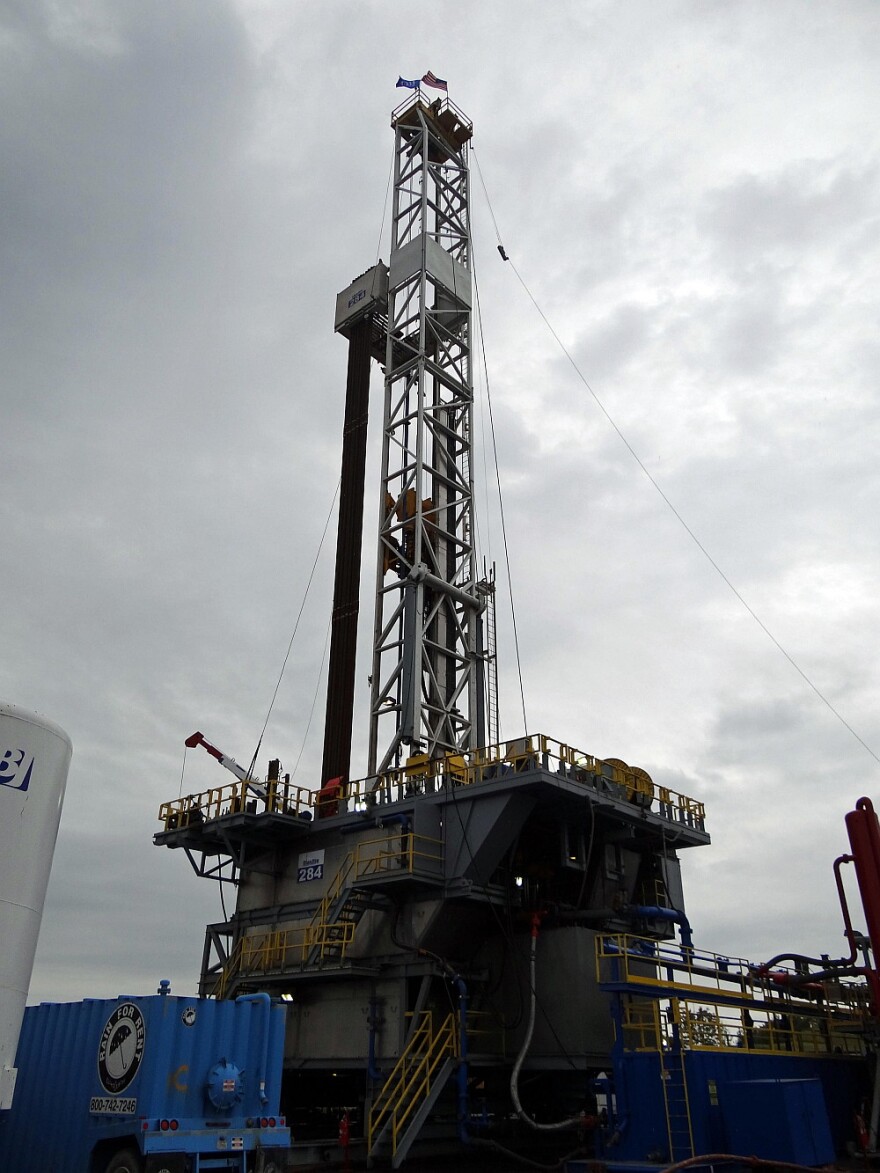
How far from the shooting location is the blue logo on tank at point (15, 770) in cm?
1152

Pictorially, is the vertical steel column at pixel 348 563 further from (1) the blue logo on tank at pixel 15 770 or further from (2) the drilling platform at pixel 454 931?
(1) the blue logo on tank at pixel 15 770

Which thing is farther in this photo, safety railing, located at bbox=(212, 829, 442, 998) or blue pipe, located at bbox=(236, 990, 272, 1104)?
safety railing, located at bbox=(212, 829, 442, 998)

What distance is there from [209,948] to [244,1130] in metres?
14.3

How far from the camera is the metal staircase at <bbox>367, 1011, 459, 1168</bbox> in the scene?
19.9 metres

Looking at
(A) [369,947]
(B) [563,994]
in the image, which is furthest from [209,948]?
(B) [563,994]

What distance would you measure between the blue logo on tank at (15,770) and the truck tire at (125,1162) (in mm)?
6040

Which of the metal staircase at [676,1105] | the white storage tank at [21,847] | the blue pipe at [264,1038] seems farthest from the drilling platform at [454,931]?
the white storage tank at [21,847]

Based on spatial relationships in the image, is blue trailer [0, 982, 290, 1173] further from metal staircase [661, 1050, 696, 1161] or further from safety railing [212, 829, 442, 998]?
safety railing [212, 829, 442, 998]

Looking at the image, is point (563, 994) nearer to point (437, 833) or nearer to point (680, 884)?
point (437, 833)

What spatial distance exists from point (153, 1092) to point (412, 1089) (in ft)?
30.2

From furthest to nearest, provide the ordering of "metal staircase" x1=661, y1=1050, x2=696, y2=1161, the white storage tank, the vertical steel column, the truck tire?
the vertical steel column < "metal staircase" x1=661, y1=1050, x2=696, y2=1161 < the truck tire < the white storage tank

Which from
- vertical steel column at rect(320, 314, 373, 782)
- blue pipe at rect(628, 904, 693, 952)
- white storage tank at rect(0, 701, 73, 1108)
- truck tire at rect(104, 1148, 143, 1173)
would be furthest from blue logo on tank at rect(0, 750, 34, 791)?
vertical steel column at rect(320, 314, 373, 782)

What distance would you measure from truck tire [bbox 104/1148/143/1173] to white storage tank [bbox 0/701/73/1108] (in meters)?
3.21

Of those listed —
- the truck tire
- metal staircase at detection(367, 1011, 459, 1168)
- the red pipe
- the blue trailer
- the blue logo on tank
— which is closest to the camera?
the blue logo on tank
